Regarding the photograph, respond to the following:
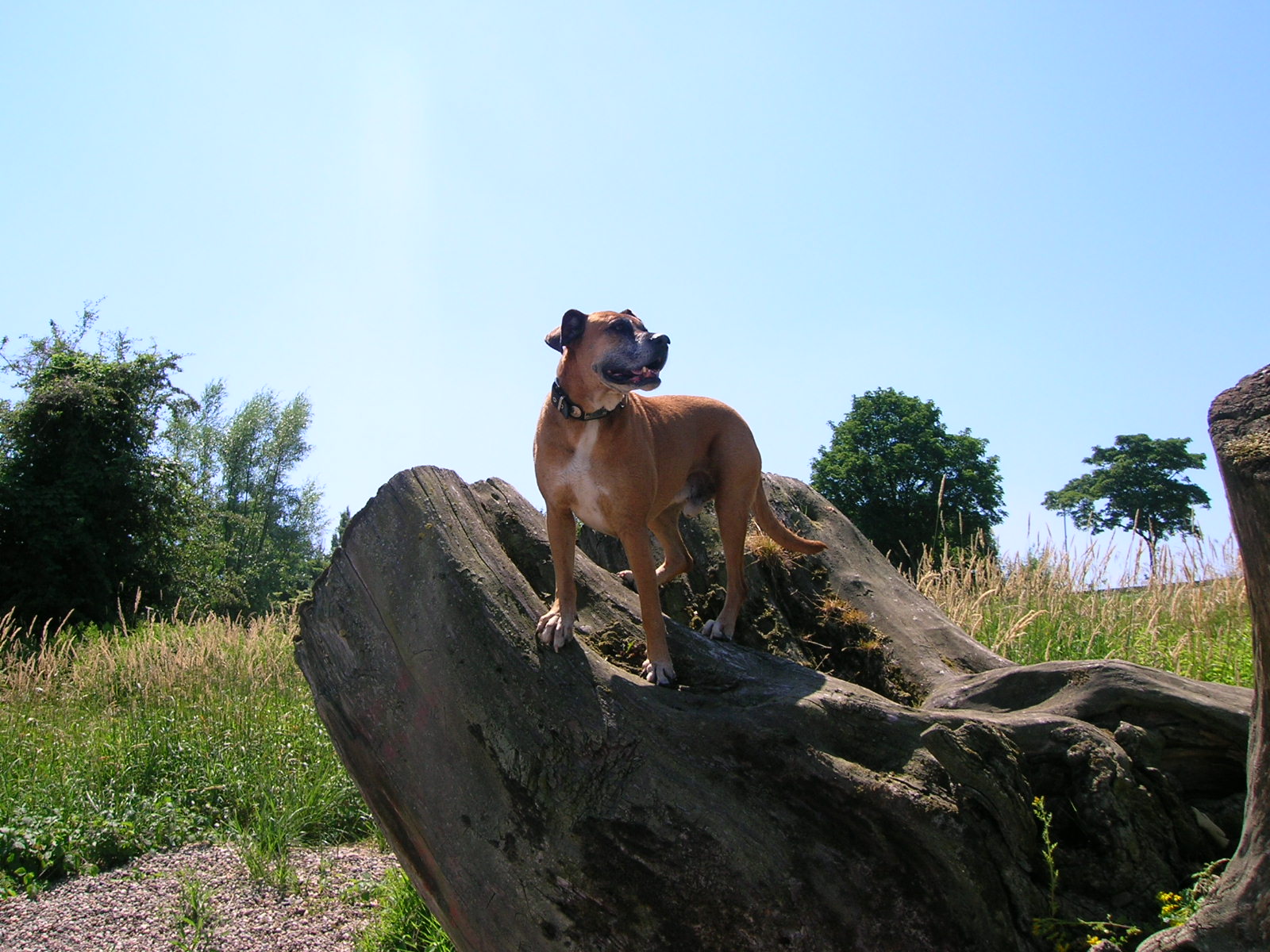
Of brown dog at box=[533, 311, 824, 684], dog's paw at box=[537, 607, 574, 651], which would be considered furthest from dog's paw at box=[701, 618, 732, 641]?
dog's paw at box=[537, 607, 574, 651]

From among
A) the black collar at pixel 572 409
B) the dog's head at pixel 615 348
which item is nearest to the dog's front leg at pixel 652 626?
the black collar at pixel 572 409

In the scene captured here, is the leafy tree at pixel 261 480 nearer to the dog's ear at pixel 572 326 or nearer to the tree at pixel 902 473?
the tree at pixel 902 473

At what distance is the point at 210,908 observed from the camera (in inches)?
206

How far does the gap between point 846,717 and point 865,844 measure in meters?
0.44

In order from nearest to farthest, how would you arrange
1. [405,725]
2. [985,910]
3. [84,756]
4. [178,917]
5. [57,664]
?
[985,910] → [405,725] → [178,917] → [84,756] → [57,664]

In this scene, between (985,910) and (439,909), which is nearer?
(985,910)

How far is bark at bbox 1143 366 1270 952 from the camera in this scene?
200 centimetres

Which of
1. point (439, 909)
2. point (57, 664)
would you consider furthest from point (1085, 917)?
point (57, 664)

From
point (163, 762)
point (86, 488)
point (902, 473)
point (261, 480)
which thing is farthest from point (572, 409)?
point (261, 480)

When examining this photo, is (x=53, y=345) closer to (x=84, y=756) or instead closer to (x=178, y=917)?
(x=84, y=756)

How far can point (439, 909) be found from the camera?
321 cm

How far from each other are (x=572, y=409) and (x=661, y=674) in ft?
3.85

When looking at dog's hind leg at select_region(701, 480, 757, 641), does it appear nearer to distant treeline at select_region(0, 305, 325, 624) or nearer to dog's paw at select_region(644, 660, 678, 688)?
dog's paw at select_region(644, 660, 678, 688)

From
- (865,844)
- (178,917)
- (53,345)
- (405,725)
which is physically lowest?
(178,917)
